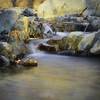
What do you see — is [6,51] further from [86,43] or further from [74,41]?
[86,43]

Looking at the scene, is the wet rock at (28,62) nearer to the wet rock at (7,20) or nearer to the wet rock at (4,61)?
the wet rock at (4,61)

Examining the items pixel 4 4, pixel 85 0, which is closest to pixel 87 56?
pixel 85 0

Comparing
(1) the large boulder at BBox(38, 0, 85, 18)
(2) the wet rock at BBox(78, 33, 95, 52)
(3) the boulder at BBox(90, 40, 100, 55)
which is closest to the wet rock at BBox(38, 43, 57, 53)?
(2) the wet rock at BBox(78, 33, 95, 52)

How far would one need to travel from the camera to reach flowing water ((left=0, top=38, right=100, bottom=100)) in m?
8.21

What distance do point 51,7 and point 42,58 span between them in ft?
43.6

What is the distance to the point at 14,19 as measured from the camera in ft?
51.5

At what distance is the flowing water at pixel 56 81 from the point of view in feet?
26.9

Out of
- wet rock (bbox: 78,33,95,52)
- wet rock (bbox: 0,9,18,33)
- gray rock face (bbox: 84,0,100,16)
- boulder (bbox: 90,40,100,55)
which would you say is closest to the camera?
boulder (bbox: 90,40,100,55)

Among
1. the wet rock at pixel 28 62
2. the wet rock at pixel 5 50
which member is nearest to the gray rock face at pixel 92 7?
the wet rock at pixel 5 50

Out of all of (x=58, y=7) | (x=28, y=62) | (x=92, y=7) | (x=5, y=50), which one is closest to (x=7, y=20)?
(x=5, y=50)

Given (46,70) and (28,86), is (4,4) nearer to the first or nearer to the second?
(46,70)

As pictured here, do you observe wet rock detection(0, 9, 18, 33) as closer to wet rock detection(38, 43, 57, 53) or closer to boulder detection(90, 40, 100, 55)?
wet rock detection(38, 43, 57, 53)

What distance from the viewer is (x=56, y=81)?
9.52 m

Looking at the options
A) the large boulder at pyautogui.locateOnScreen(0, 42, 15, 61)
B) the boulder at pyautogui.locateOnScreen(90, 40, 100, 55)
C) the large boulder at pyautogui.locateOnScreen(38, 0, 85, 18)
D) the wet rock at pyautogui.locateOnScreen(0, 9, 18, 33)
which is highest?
the wet rock at pyautogui.locateOnScreen(0, 9, 18, 33)
